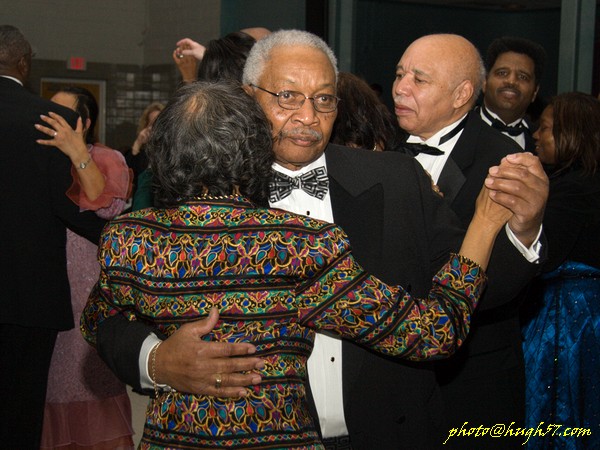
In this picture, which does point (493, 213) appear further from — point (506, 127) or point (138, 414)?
point (138, 414)

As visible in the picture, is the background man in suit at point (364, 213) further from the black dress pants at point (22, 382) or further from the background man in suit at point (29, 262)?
the black dress pants at point (22, 382)

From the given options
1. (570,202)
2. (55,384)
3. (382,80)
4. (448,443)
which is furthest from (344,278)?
(382,80)

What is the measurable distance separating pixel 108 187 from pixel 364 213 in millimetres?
2024

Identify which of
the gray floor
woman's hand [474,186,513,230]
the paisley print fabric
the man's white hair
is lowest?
the gray floor

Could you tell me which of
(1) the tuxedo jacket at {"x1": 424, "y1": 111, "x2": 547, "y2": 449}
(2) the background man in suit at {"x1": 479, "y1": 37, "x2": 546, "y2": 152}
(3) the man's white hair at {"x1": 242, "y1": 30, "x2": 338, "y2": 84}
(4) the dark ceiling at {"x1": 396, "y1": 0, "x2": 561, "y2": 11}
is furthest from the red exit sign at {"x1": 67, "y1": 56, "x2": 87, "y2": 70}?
(3) the man's white hair at {"x1": 242, "y1": 30, "x2": 338, "y2": 84}

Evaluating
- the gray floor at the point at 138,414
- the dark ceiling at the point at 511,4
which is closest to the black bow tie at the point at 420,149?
the gray floor at the point at 138,414

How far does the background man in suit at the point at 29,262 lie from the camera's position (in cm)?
349

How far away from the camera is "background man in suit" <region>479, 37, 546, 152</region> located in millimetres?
4672

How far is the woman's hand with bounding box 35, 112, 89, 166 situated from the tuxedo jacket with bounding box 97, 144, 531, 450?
1.69 metres

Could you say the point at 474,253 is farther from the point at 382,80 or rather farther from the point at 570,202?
the point at 382,80

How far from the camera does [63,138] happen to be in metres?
3.56

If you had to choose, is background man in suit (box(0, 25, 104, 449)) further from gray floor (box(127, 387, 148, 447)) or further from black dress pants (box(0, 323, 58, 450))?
gray floor (box(127, 387, 148, 447))

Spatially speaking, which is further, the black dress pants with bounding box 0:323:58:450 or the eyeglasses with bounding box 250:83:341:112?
the black dress pants with bounding box 0:323:58:450

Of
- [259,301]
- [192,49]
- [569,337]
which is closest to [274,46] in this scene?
[259,301]
